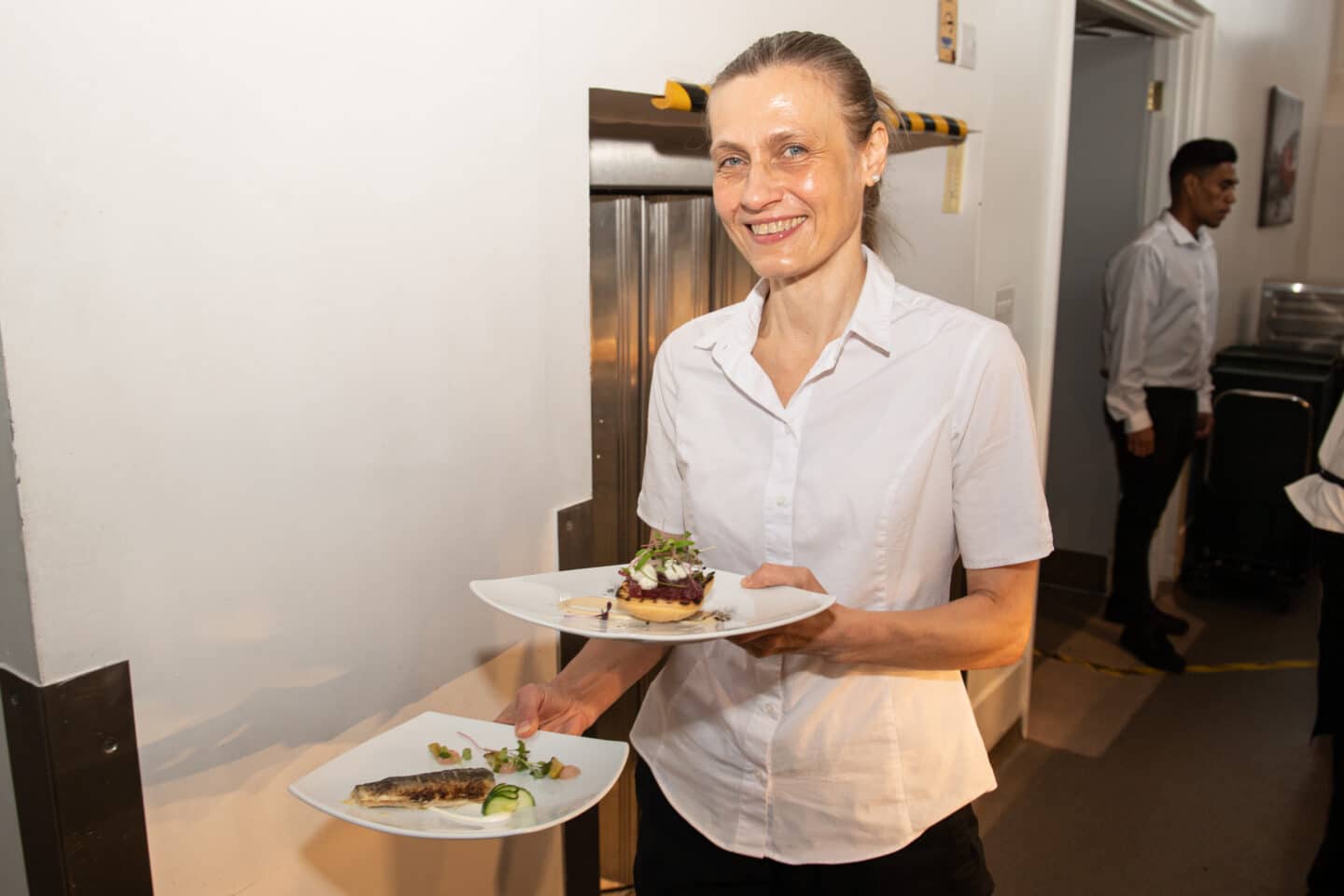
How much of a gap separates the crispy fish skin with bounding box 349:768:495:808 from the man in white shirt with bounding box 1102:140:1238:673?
333 centimetres

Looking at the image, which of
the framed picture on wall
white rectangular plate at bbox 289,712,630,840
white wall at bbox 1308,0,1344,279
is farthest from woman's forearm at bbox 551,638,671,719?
white wall at bbox 1308,0,1344,279

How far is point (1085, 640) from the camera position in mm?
4312

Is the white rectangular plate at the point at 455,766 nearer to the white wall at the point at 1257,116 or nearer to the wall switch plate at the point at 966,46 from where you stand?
the wall switch plate at the point at 966,46

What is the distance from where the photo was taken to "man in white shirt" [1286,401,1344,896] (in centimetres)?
255

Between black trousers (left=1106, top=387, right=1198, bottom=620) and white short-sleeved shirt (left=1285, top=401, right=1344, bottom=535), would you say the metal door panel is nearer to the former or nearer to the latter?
white short-sleeved shirt (left=1285, top=401, right=1344, bottom=535)

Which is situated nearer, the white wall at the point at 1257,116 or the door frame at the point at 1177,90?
the door frame at the point at 1177,90

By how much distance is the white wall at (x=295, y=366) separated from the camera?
3.67ft

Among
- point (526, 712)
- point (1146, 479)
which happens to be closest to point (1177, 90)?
point (1146, 479)

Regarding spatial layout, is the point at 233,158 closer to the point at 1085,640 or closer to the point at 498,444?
the point at 498,444

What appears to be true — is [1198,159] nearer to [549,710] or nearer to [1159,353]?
[1159,353]

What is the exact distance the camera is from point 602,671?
1.47m

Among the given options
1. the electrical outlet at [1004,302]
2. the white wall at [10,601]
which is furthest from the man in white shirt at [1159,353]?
the white wall at [10,601]

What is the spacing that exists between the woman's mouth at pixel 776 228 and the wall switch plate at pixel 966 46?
1.62m

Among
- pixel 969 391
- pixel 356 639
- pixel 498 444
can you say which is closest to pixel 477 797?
pixel 356 639
